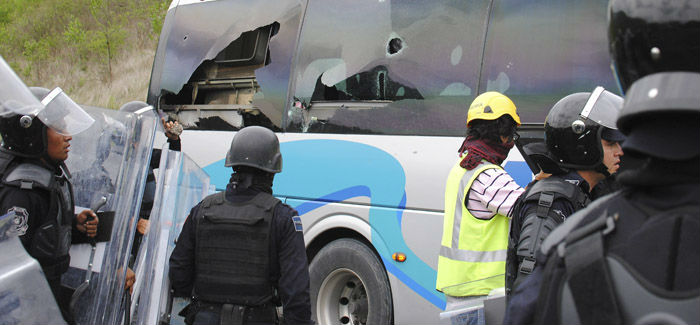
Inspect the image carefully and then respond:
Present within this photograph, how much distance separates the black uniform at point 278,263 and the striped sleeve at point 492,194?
92cm

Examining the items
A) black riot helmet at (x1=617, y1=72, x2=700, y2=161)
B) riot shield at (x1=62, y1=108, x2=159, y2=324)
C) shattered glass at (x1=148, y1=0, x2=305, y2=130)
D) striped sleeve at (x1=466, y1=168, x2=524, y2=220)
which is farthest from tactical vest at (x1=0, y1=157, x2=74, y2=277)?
shattered glass at (x1=148, y1=0, x2=305, y2=130)

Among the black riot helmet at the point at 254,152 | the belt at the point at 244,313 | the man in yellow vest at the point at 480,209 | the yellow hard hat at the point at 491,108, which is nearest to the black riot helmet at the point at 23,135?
the black riot helmet at the point at 254,152

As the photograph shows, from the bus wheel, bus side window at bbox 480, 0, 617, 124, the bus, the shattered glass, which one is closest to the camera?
bus side window at bbox 480, 0, 617, 124

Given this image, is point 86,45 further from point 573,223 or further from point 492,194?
point 573,223

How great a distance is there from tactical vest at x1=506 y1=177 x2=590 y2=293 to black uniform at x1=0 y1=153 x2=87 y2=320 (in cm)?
226

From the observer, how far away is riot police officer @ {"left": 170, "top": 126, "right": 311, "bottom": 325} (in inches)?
129

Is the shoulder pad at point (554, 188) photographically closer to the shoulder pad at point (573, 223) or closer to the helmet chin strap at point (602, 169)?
the helmet chin strap at point (602, 169)

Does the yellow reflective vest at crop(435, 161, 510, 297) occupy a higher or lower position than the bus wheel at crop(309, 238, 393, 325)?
higher

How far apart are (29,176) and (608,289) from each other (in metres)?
2.89

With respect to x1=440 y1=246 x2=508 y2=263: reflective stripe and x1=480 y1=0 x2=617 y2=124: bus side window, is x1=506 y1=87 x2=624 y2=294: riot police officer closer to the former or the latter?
x1=440 y1=246 x2=508 y2=263: reflective stripe

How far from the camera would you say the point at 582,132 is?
2.82 m

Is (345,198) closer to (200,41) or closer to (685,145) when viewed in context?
(200,41)

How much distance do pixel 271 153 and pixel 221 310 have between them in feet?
2.87

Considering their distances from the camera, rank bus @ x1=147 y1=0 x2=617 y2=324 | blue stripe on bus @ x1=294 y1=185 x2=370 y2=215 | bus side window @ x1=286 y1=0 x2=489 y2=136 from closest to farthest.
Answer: bus @ x1=147 y1=0 x2=617 y2=324
bus side window @ x1=286 y1=0 x2=489 y2=136
blue stripe on bus @ x1=294 y1=185 x2=370 y2=215
